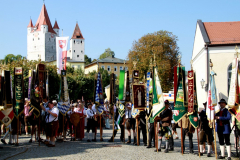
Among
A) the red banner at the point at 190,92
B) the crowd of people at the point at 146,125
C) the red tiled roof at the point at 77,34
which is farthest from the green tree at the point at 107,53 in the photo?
the red banner at the point at 190,92

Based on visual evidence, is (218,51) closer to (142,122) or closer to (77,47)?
(142,122)

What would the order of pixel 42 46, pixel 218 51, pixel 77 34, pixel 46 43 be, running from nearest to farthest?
A: pixel 218 51, pixel 42 46, pixel 46 43, pixel 77 34

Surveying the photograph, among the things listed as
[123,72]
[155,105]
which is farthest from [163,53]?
[155,105]

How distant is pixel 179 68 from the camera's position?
12.8m

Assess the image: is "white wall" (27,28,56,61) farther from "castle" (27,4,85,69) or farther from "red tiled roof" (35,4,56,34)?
"red tiled roof" (35,4,56,34)

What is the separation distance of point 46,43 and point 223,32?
12804 centimetres

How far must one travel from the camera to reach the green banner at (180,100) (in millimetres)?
12484

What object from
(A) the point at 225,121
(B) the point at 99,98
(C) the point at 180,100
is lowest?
(A) the point at 225,121

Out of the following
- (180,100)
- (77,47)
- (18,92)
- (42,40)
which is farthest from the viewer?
(77,47)

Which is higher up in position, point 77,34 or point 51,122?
point 77,34

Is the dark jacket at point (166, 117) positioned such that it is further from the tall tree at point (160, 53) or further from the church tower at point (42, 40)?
the church tower at point (42, 40)

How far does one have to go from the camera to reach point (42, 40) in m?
151

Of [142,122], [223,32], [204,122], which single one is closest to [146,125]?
[142,122]

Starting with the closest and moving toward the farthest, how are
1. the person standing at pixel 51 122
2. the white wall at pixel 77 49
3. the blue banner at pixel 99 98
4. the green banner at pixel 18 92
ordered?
1. the person standing at pixel 51 122
2. the green banner at pixel 18 92
3. the blue banner at pixel 99 98
4. the white wall at pixel 77 49
